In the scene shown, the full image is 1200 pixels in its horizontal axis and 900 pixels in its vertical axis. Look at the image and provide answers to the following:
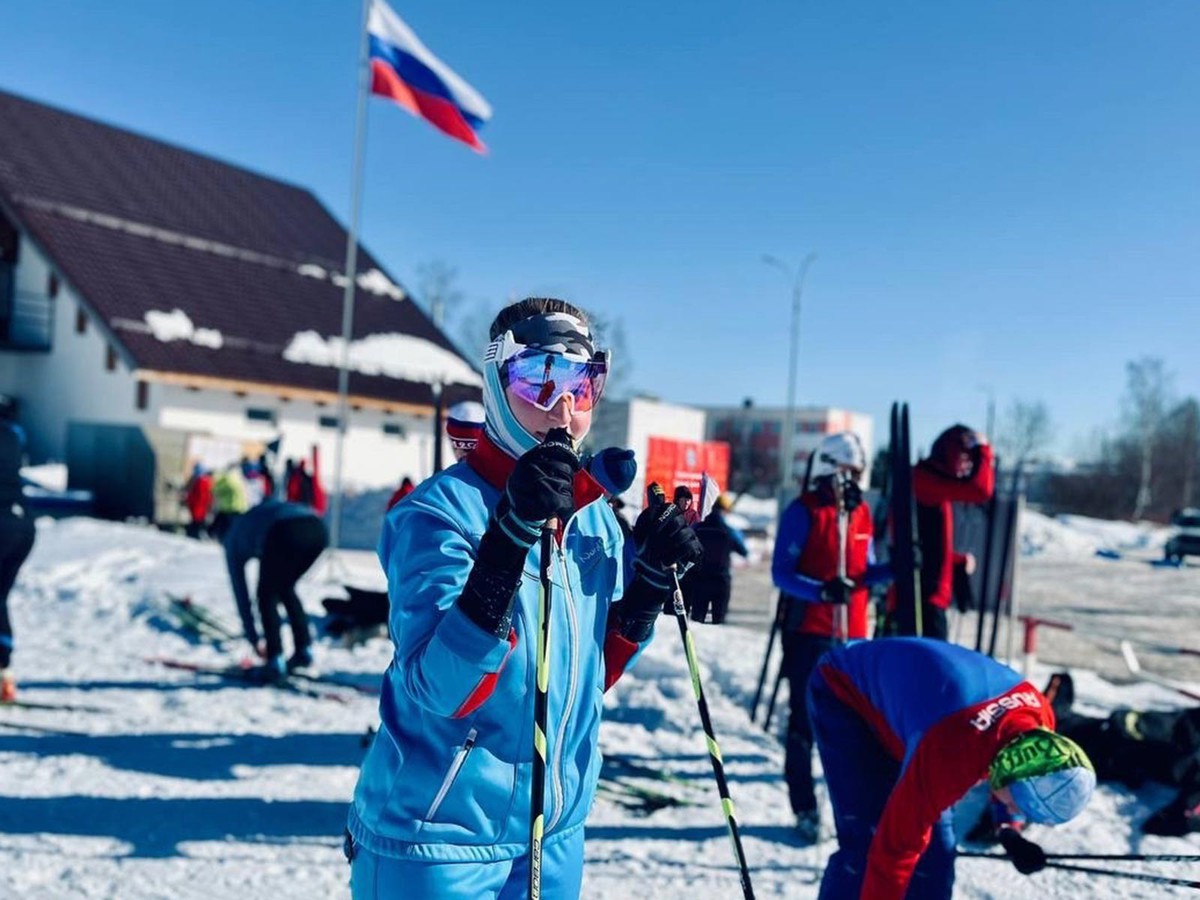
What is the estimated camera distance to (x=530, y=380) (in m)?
1.87

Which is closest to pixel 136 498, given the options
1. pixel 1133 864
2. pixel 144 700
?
pixel 144 700

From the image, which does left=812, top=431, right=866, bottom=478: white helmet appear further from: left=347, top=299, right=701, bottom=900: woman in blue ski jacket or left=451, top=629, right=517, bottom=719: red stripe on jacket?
left=451, top=629, right=517, bottom=719: red stripe on jacket

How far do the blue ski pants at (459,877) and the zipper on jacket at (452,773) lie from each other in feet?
0.31

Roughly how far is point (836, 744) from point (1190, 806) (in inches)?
116

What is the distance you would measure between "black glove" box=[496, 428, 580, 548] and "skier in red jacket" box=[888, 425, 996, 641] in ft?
13.2

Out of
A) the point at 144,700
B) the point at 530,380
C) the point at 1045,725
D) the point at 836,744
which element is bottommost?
the point at 144,700

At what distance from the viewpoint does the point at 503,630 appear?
156 centimetres

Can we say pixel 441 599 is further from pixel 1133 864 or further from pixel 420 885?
pixel 1133 864

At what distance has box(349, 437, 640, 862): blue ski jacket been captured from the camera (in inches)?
62.3

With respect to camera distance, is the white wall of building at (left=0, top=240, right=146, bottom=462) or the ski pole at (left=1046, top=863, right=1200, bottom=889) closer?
the ski pole at (left=1046, top=863, right=1200, bottom=889)

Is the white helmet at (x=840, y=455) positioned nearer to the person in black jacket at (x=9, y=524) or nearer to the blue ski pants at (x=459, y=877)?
the blue ski pants at (x=459, y=877)

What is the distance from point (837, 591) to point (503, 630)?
3318 mm

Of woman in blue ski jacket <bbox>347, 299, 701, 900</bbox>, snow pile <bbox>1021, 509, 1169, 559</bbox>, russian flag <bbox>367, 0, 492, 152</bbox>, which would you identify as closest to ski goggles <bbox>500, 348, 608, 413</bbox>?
woman in blue ski jacket <bbox>347, 299, 701, 900</bbox>

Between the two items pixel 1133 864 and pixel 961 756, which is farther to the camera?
pixel 1133 864
